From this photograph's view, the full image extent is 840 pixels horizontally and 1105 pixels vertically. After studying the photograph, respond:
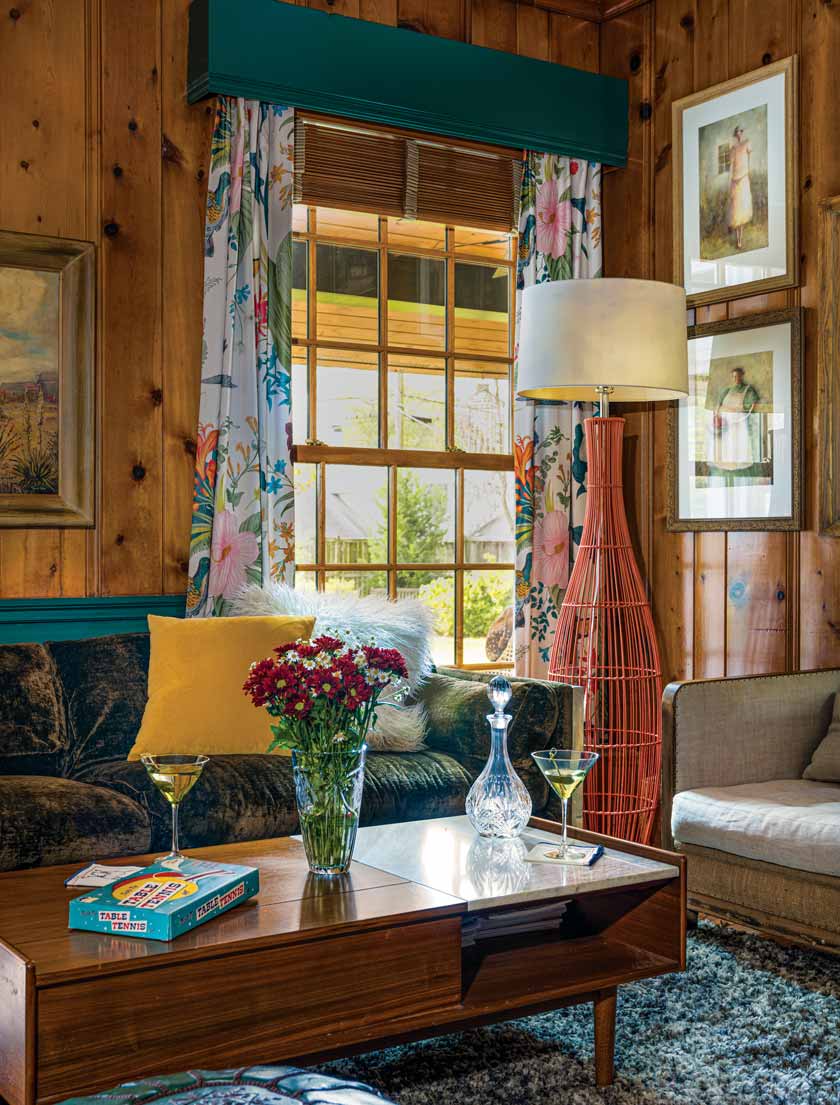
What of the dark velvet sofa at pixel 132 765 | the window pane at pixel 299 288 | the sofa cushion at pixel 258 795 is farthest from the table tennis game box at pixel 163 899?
the window pane at pixel 299 288

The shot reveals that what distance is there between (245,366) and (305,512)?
1.82 ft

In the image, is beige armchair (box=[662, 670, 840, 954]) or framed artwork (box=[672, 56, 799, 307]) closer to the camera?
beige armchair (box=[662, 670, 840, 954])

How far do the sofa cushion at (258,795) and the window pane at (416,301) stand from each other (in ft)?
5.55

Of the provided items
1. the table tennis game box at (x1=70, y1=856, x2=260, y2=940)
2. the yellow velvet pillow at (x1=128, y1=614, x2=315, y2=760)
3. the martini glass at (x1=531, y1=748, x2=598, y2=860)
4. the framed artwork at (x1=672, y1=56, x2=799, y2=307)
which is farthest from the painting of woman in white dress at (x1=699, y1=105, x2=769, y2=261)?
the table tennis game box at (x1=70, y1=856, x2=260, y2=940)

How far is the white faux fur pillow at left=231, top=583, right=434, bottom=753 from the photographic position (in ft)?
11.1

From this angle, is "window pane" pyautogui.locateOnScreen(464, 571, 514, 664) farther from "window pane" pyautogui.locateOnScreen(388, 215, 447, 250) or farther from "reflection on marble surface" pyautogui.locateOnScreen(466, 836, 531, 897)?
"reflection on marble surface" pyautogui.locateOnScreen(466, 836, 531, 897)

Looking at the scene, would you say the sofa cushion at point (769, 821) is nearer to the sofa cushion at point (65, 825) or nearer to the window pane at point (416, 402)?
the sofa cushion at point (65, 825)

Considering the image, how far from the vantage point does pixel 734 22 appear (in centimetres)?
405

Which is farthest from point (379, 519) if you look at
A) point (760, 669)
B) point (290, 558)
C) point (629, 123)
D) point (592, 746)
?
point (629, 123)

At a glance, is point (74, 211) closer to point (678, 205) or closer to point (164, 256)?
point (164, 256)

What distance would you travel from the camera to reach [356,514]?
4.20 metres

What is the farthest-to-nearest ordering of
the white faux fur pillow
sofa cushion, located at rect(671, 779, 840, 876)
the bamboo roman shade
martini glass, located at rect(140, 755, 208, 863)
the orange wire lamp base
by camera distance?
the bamboo roman shade, the orange wire lamp base, the white faux fur pillow, sofa cushion, located at rect(671, 779, 840, 876), martini glass, located at rect(140, 755, 208, 863)

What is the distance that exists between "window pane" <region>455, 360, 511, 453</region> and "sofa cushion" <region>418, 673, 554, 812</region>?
1.28 meters

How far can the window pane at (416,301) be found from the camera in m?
4.26
